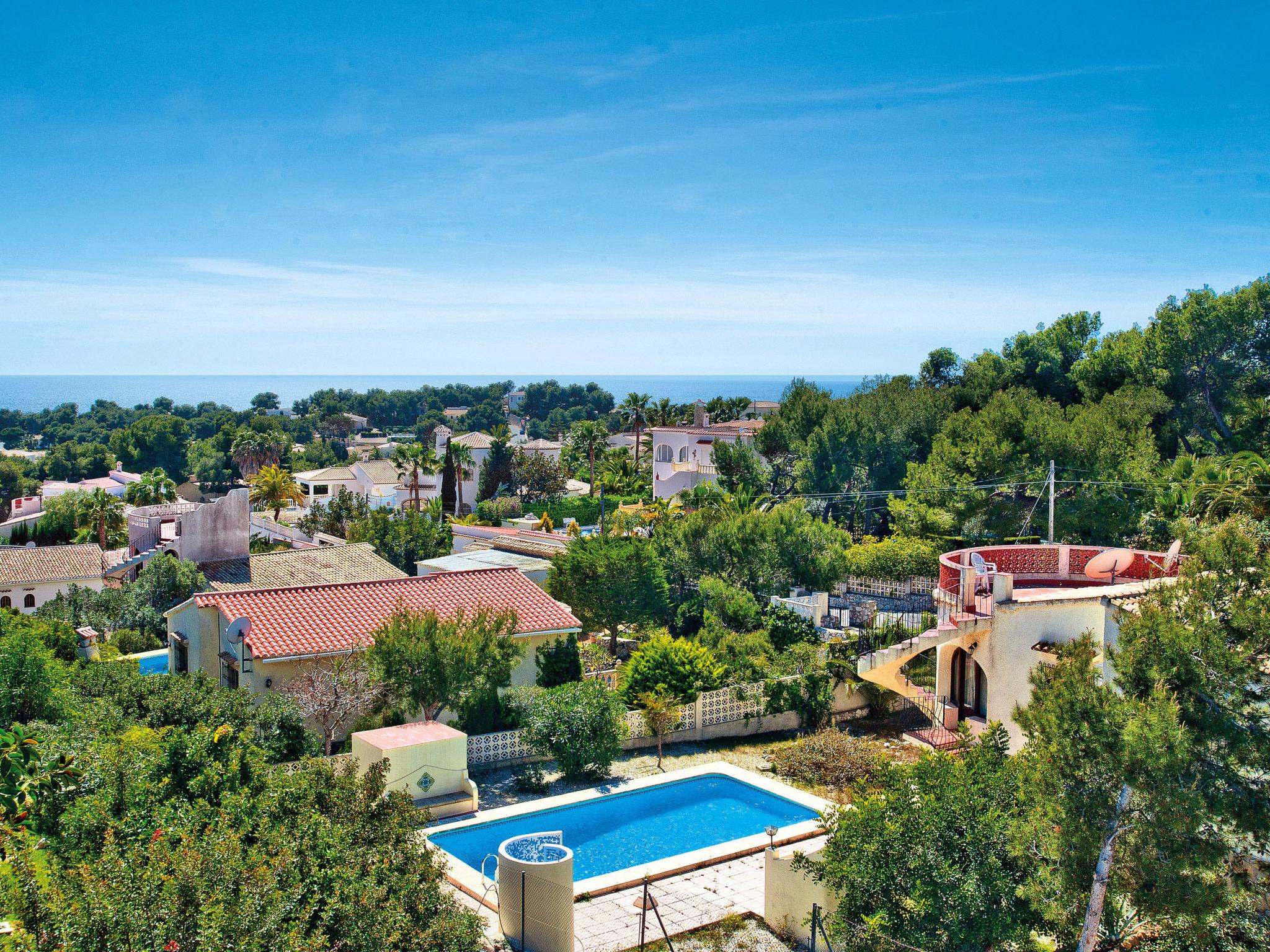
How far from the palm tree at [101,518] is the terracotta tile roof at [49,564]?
287 inches

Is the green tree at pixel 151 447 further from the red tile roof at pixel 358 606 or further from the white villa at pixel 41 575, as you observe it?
the red tile roof at pixel 358 606

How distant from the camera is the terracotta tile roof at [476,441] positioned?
7794 cm

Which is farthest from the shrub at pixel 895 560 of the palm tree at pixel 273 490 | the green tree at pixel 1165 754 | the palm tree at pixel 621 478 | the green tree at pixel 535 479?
the palm tree at pixel 273 490

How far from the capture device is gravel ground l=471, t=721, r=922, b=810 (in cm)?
1994

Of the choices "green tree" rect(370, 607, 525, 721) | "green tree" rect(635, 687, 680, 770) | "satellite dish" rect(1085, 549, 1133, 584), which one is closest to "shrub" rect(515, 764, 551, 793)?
"green tree" rect(370, 607, 525, 721)

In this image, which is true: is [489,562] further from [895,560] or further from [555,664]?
[895,560]

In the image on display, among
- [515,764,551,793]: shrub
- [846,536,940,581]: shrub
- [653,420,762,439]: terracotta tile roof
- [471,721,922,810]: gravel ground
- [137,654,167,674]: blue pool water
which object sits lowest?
[137,654,167,674]: blue pool water

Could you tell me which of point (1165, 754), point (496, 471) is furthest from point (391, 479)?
point (1165, 754)

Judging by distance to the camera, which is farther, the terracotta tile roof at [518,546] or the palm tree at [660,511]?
the palm tree at [660,511]

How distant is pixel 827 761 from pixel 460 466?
174 ft

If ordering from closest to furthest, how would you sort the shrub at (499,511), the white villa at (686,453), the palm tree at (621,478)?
the white villa at (686,453)
the palm tree at (621,478)
the shrub at (499,511)

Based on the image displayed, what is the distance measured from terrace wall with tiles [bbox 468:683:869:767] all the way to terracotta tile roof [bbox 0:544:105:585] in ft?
111

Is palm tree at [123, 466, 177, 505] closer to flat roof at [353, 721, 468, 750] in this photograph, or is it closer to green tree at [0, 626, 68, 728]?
green tree at [0, 626, 68, 728]

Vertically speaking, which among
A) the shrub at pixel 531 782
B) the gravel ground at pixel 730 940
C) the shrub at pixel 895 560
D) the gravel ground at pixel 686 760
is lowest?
the gravel ground at pixel 686 760
